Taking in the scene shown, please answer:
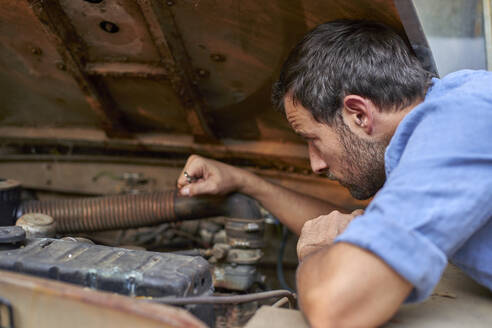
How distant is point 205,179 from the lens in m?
1.94

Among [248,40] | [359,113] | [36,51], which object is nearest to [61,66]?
[36,51]

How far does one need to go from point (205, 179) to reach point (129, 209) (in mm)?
385

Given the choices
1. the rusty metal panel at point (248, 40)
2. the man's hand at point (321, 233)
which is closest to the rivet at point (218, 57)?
the rusty metal panel at point (248, 40)

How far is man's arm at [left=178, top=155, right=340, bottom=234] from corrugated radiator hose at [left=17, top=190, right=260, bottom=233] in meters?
0.06

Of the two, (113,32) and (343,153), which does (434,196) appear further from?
(113,32)

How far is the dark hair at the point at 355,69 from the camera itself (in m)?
Result: 1.36

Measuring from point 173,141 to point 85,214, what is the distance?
0.58 m

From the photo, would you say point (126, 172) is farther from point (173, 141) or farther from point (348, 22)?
point (348, 22)

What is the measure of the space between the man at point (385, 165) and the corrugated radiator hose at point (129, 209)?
1.93 ft

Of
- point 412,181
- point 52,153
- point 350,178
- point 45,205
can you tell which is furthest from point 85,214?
point 412,181

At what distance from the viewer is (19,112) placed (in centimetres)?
245

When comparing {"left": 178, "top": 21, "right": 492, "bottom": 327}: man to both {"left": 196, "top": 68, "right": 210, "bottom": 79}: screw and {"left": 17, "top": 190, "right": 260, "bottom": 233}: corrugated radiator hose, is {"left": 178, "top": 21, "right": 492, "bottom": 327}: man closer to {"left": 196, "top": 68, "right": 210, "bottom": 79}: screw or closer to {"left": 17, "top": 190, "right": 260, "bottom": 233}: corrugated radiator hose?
{"left": 196, "top": 68, "right": 210, "bottom": 79}: screw

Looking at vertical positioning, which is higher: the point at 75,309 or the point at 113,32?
the point at 113,32

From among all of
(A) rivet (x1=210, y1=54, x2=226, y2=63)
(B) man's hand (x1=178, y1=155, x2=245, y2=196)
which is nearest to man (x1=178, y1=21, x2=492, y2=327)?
(A) rivet (x1=210, y1=54, x2=226, y2=63)
